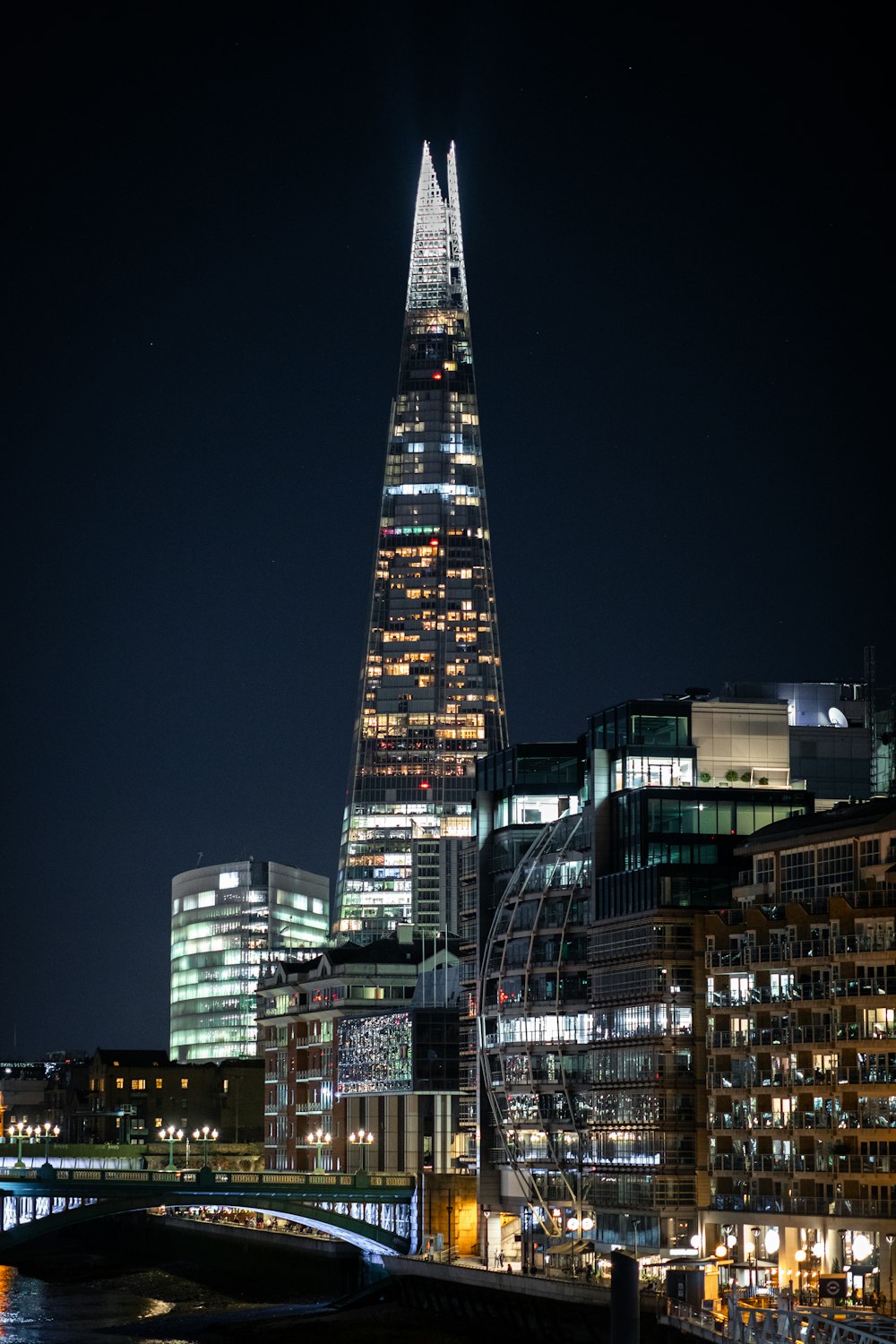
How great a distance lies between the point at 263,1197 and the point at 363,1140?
5397 cm

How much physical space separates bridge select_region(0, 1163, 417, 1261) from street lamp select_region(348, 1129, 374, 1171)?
1227 inches

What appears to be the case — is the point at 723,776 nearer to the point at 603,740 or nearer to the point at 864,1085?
the point at 603,740

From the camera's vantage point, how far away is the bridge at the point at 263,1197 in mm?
139500

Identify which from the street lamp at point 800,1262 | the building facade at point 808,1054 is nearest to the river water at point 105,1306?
the building facade at point 808,1054

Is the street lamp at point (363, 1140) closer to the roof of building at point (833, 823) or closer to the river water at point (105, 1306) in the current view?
the river water at point (105, 1306)

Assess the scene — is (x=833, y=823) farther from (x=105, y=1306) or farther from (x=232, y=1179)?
(x=105, y=1306)

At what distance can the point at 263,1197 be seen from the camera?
460 feet

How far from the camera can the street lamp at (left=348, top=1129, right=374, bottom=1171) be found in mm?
189375

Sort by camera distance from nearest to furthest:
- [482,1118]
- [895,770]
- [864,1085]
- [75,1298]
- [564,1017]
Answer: [864,1085] → [564,1017] → [482,1118] → [75,1298] → [895,770]

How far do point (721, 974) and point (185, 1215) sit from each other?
6997 cm

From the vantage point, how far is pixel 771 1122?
116312 mm

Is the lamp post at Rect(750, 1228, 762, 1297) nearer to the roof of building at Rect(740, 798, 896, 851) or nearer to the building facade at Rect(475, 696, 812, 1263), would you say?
the building facade at Rect(475, 696, 812, 1263)

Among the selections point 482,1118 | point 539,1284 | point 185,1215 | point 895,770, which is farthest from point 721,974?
point 185,1215

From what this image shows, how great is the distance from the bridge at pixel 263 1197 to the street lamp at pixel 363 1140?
31.2 m
